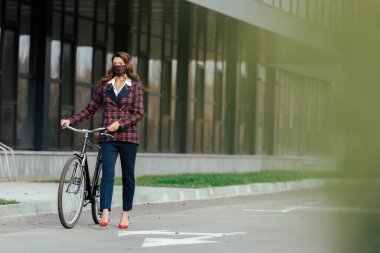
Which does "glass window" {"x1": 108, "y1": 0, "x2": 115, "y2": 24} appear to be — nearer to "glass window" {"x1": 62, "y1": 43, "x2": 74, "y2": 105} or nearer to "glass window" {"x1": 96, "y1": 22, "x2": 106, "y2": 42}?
"glass window" {"x1": 96, "y1": 22, "x2": 106, "y2": 42}

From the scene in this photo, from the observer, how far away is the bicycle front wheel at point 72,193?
998cm

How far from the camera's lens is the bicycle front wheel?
998 centimetres

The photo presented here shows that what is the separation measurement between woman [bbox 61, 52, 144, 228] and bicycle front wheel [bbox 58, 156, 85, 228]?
269 mm

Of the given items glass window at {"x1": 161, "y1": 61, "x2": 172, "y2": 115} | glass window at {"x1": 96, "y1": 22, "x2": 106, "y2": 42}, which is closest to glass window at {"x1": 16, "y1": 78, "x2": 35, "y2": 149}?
glass window at {"x1": 96, "y1": 22, "x2": 106, "y2": 42}

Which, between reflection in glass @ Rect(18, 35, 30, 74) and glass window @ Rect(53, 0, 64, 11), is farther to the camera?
glass window @ Rect(53, 0, 64, 11)

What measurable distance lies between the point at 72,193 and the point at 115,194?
5.80m

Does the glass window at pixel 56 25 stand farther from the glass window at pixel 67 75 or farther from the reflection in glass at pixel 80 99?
the reflection in glass at pixel 80 99

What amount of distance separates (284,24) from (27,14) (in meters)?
21.3

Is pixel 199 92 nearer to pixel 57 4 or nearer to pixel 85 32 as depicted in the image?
pixel 85 32

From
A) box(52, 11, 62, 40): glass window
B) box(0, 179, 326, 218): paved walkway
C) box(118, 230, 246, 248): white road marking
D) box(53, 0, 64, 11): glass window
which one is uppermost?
box(53, 0, 64, 11): glass window

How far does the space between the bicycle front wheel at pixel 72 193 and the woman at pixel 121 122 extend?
0.88 feet

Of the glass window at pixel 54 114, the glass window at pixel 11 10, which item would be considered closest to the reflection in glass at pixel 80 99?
the glass window at pixel 54 114

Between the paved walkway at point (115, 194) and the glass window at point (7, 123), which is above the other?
the glass window at point (7, 123)

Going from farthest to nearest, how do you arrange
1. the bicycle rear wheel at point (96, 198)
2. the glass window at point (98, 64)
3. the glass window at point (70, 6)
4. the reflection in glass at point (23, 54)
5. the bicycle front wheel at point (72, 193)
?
the glass window at point (98, 64)
the glass window at point (70, 6)
the reflection in glass at point (23, 54)
the bicycle rear wheel at point (96, 198)
the bicycle front wheel at point (72, 193)
